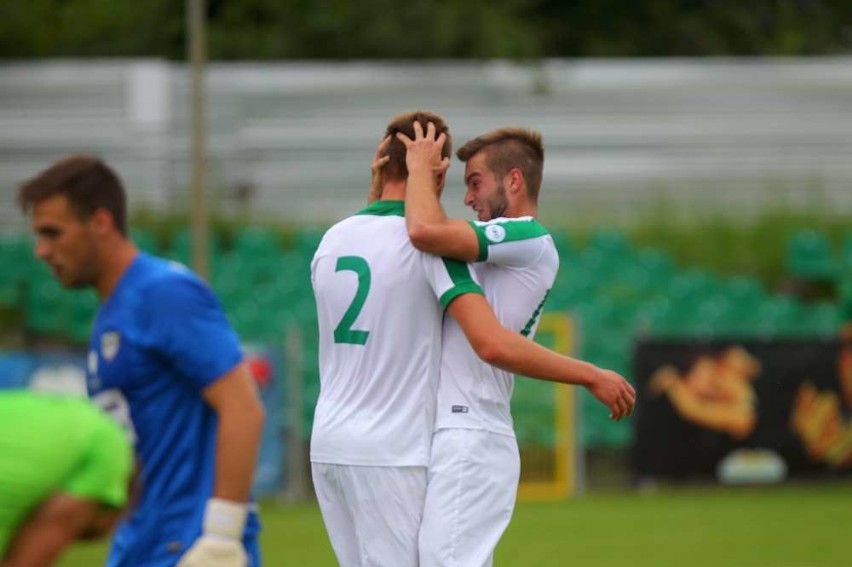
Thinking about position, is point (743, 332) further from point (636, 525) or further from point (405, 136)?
point (405, 136)

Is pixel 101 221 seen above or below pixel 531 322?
above

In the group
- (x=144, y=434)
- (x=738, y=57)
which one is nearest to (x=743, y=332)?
(x=738, y=57)

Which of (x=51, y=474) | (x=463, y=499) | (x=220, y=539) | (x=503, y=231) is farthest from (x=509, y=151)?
(x=51, y=474)

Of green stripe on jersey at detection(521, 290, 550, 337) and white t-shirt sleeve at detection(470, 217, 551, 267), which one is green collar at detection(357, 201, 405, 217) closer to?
white t-shirt sleeve at detection(470, 217, 551, 267)

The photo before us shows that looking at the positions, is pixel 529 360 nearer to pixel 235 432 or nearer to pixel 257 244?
pixel 235 432

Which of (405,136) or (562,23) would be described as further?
(562,23)

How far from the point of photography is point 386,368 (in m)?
5.18

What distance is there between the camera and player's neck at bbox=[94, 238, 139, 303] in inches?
174

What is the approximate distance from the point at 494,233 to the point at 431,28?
22305mm

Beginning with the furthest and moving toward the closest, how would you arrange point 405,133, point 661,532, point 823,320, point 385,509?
point 823,320 → point 661,532 → point 405,133 → point 385,509

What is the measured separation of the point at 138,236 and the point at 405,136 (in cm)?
1624

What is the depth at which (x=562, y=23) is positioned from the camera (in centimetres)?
3088

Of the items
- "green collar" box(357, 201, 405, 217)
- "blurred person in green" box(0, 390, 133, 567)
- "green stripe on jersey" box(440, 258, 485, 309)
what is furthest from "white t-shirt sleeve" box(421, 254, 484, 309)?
"blurred person in green" box(0, 390, 133, 567)

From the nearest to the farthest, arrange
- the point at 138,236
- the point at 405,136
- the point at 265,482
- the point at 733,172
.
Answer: the point at 405,136 < the point at 265,482 < the point at 138,236 < the point at 733,172
